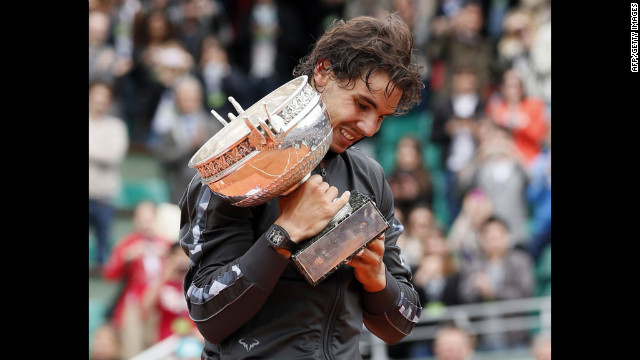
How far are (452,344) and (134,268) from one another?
2.29 meters

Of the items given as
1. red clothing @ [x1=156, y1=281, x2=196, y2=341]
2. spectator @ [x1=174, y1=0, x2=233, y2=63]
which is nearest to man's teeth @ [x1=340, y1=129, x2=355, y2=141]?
red clothing @ [x1=156, y1=281, x2=196, y2=341]

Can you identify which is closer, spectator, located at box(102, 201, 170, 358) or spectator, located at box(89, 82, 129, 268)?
spectator, located at box(102, 201, 170, 358)

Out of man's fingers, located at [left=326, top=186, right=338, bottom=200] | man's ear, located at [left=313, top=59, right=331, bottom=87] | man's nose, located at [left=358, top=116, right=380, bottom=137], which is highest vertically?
man's ear, located at [left=313, top=59, right=331, bottom=87]

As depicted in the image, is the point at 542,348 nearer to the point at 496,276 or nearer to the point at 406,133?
the point at 496,276

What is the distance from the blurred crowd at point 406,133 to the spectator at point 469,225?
0.01 meters

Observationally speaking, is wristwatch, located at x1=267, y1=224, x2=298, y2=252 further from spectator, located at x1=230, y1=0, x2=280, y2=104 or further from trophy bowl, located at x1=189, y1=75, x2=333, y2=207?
spectator, located at x1=230, y1=0, x2=280, y2=104

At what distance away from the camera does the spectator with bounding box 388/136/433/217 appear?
6.95 metres

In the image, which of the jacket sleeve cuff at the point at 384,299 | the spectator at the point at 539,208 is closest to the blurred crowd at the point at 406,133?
the spectator at the point at 539,208

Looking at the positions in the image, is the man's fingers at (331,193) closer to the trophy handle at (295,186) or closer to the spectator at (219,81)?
the trophy handle at (295,186)

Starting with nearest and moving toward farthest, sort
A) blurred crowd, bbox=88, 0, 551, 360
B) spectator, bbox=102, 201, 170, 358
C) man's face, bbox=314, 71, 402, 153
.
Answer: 1. man's face, bbox=314, 71, 402, 153
2. spectator, bbox=102, 201, 170, 358
3. blurred crowd, bbox=88, 0, 551, 360

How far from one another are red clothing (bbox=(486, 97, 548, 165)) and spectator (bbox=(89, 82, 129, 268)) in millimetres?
3165

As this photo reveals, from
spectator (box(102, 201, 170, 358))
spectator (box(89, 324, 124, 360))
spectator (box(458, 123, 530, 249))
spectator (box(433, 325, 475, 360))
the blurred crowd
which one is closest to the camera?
spectator (box(433, 325, 475, 360))

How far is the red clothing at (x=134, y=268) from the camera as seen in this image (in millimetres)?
5996
